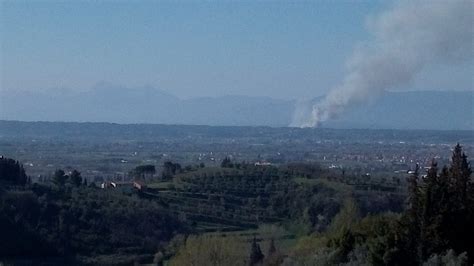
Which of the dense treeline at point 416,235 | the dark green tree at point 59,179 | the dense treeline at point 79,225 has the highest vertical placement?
the dense treeline at point 416,235

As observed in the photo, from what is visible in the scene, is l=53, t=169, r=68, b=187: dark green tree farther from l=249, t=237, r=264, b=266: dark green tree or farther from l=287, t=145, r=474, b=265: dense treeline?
l=287, t=145, r=474, b=265: dense treeline

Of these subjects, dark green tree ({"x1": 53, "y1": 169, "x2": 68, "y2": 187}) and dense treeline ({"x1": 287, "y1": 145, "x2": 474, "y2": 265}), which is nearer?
dense treeline ({"x1": 287, "y1": 145, "x2": 474, "y2": 265})

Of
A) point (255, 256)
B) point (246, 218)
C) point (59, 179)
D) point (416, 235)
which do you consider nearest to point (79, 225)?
point (246, 218)

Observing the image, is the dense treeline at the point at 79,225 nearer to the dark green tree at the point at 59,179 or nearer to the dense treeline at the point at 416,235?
the dark green tree at the point at 59,179

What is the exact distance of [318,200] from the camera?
4066cm

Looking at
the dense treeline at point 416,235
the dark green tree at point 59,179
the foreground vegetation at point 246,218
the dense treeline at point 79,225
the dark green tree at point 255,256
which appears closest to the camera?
the dense treeline at point 416,235

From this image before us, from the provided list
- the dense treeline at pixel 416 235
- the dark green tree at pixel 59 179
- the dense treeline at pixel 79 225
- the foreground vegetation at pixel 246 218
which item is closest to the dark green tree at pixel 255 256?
the foreground vegetation at pixel 246 218

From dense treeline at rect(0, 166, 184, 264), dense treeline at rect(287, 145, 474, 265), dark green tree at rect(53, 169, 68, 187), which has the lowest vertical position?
dense treeline at rect(0, 166, 184, 264)

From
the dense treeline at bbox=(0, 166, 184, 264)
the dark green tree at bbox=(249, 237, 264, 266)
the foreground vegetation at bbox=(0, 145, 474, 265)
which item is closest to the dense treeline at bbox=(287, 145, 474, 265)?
the foreground vegetation at bbox=(0, 145, 474, 265)

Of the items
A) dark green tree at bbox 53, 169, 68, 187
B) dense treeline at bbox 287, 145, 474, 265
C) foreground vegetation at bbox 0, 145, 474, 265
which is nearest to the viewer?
dense treeline at bbox 287, 145, 474, 265

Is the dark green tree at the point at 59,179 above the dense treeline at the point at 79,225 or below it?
above

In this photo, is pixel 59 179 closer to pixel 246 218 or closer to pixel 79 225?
pixel 246 218

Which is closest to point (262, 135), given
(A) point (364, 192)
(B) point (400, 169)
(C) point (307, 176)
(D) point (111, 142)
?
(D) point (111, 142)

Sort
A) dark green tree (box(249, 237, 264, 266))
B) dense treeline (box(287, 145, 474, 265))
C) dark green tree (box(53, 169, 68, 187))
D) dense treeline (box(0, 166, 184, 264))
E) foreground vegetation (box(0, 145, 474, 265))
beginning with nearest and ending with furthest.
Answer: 1. dense treeline (box(287, 145, 474, 265))
2. foreground vegetation (box(0, 145, 474, 265))
3. dark green tree (box(249, 237, 264, 266))
4. dense treeline (box(0, 166, 184, 264))
5. dark green tree (box(53, 169, 68, 187))
